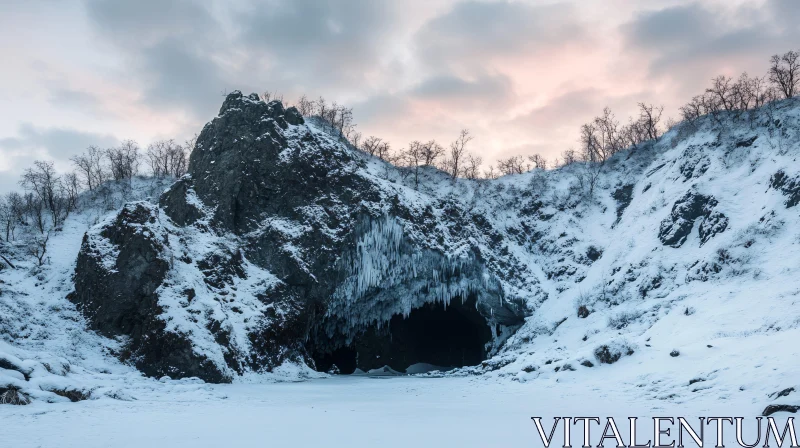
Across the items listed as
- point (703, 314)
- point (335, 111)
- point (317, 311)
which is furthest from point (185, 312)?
point (335, 111)

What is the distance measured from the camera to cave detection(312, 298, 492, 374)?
39.2 metres

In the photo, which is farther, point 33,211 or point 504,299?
point 33,211

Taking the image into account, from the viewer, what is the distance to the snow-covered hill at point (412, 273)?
2420cm

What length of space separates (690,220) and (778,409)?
26.6 metres

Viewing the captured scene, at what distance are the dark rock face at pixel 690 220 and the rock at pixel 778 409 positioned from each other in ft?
79.4

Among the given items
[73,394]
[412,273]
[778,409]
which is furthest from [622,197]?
[73,394]

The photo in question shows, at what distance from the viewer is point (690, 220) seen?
34.4 metres

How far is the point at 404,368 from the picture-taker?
135ft

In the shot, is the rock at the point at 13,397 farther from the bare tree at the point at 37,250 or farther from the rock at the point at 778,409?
the rock at the point at 778,409

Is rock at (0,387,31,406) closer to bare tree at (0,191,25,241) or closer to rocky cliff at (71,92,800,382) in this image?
rocky cliff at (71,92,800,382)

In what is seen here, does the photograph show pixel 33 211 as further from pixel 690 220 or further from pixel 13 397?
pixel 690 220

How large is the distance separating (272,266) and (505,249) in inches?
799

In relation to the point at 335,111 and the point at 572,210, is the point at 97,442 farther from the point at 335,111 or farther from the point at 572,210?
the point at 335,111

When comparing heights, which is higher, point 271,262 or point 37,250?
point 37,250
